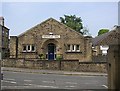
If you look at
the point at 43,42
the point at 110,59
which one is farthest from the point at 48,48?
the point at 110,59

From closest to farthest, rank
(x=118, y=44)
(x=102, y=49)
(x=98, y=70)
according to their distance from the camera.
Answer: (x=118, y=44)
(x=98, y=70)
(x=102, y=49)

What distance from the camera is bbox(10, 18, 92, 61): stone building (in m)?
38.4

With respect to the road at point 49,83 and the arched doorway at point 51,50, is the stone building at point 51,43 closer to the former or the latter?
the arched doorway at point 51,50

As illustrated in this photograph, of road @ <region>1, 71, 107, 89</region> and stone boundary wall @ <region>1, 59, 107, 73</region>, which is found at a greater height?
stone boundary wall @ <region>1, 59, 107, 73</region>

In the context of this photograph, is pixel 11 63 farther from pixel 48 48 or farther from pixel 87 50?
pixel 87 50

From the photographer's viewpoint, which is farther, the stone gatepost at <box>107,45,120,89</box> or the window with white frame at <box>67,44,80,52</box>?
the window with white frame at <box>67,44,80,52</box>

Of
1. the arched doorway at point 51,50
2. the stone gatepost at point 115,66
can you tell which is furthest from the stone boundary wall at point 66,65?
the stone gatepost at point 115,66

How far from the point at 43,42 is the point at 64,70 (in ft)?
30.2

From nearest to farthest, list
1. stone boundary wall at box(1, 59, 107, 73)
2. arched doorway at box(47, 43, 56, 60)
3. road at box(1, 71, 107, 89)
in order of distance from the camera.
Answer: road at box(1, 71, 107, 89) → stone boundary wall at box(1, 59, 107, 73) → arched doorway at box(47, 43, 56, 60)

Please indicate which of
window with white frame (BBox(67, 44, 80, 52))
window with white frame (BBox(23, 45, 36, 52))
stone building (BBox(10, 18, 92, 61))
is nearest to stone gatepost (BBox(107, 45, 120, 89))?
stone building (BBox(10, 18, 92, 61))

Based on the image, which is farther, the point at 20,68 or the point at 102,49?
the point at 102,49

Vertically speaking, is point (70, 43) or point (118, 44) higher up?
point (70, 43)

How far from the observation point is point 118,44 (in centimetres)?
554

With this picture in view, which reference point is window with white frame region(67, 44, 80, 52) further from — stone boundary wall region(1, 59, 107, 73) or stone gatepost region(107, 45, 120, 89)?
stone gatepost region(107, 45, 120, 89)
